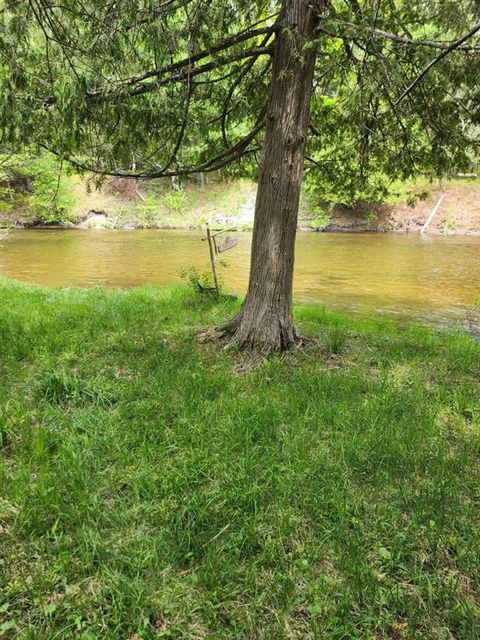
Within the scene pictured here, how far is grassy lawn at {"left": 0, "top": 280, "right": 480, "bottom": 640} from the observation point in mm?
1842

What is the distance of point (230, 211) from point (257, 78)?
23.5 meters

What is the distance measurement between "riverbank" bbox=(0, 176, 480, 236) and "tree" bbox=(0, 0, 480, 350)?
20.0m

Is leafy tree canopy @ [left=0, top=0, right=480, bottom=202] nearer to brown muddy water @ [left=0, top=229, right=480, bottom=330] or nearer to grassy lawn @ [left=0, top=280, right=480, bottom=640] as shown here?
grassy lawn @ [left=0, top=280, right=480, bottom=640]

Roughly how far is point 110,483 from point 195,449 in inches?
23.4

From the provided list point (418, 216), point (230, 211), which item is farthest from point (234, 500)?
point (418, 216)

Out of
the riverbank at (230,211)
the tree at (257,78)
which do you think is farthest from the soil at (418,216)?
the tree at (257,78)

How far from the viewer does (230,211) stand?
94.2ft

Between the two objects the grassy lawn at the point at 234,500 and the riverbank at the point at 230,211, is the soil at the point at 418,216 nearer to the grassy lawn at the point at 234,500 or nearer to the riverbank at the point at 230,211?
the riverbank at the point at 230,211

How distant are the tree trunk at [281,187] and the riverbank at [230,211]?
2090 cm

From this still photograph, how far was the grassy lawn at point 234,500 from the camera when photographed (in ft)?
6.04

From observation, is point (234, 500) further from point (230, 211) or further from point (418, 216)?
point (418, 216)

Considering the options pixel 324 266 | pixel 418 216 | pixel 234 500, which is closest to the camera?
pixel 234 500

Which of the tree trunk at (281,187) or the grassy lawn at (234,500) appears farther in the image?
the tree trunk at (281,187)

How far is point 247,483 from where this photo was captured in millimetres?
2568
